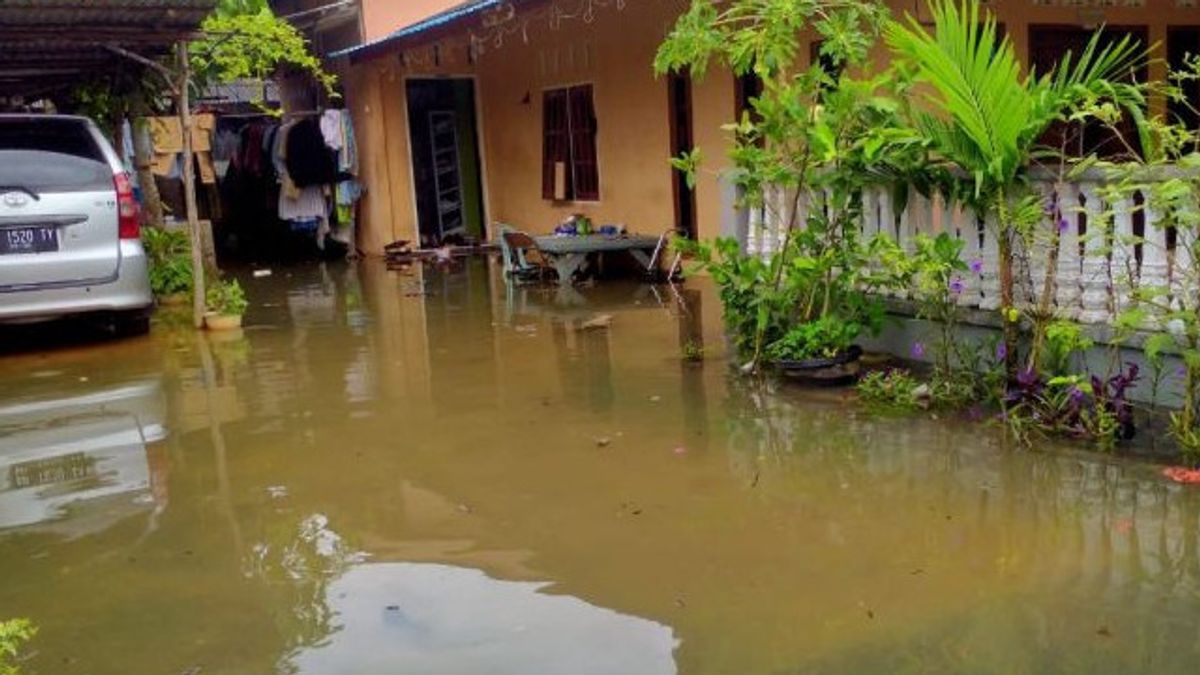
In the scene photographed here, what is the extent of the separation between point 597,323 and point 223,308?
10.1 ft

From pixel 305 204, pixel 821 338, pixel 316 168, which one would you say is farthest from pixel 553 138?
pixel 821 338

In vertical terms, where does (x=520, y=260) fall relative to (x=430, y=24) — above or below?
below

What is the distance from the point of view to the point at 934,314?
583 cm

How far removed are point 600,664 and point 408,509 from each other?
1565mm

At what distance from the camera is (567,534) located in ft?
13.5

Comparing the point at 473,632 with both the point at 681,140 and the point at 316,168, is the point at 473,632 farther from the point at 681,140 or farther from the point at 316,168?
the point at 316,168

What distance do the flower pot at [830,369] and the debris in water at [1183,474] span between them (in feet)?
6.22

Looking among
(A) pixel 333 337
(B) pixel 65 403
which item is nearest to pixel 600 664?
(B) pixel 65 403

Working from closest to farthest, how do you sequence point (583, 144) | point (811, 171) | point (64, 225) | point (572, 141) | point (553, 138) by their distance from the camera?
point (811, 171) → point (64, 225) → point (583, 144) → point (572, 141) → point (553, 138)

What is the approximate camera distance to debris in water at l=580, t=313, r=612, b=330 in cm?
850

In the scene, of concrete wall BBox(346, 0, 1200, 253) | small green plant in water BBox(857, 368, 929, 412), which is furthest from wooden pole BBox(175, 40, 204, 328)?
small green plant in water BBox(857, 368, 929, 412)

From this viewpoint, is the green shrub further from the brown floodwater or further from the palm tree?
the palm tree

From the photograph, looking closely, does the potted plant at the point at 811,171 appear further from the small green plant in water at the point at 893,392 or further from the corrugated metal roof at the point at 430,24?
the corrugated metal roof at the point at 430,24

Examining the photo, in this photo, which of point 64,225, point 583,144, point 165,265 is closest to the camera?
point 64,225
